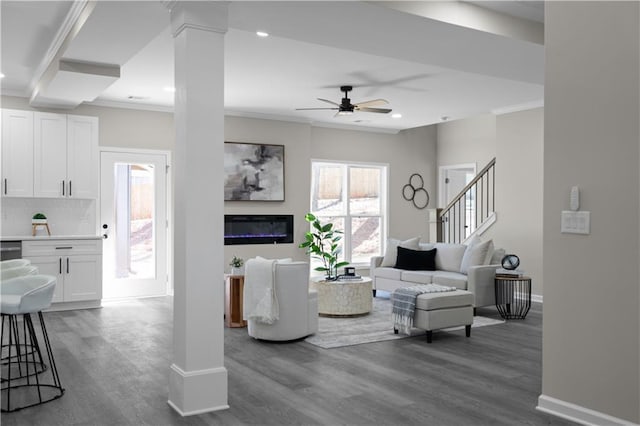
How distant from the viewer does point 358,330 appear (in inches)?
242

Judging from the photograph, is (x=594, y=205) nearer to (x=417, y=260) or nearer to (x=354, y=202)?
(x=417, y=260)

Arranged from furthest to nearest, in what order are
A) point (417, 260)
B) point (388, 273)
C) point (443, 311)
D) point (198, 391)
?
point (388, 273), point (417, 260), point (443, 311), point (198, 391)

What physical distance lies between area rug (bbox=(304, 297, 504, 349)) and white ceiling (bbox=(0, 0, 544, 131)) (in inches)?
105

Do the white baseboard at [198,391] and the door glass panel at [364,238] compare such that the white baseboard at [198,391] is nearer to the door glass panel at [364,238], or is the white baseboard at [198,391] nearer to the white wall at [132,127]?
the white wall at [132,127]

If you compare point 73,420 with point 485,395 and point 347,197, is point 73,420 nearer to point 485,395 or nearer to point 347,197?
point 485,395

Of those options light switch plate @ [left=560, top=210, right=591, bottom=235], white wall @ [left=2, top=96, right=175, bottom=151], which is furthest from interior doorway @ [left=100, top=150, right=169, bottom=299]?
light switch plate @ [left=560, top=210, right=591, bottom=235]

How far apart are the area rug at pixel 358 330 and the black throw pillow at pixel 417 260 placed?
1.01 m

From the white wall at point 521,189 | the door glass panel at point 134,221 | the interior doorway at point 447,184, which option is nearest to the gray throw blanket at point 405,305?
the white wall at point 521,189

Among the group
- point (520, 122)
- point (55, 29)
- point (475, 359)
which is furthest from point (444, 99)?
point (55, 29)

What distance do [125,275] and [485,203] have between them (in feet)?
20.3

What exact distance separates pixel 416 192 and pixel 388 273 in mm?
3319

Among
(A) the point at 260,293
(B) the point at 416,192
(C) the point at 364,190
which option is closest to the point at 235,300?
(A) the point at 260,293

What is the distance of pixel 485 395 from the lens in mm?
3945

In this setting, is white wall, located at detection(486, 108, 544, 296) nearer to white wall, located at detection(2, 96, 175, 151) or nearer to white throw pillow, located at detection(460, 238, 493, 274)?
white throw pillow, located at detection(460, 238, 493, 274)
